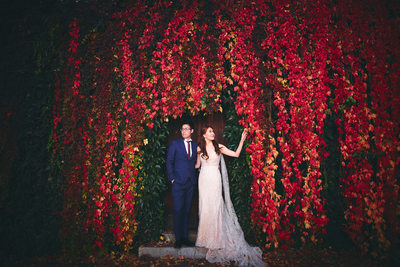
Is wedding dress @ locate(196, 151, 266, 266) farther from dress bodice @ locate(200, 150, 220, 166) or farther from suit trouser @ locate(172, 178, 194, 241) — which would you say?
suit trouser @ locate(172, 178, 194, 241)

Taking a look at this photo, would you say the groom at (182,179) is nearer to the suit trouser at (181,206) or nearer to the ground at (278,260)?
the suit trouser at (181,206)

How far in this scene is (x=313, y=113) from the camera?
373 centimetres

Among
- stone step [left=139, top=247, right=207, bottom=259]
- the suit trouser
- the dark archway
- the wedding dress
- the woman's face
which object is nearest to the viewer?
the wedding dress

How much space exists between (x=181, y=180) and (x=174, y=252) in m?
1.30

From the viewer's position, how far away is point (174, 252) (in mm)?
3734

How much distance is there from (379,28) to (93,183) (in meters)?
5.94

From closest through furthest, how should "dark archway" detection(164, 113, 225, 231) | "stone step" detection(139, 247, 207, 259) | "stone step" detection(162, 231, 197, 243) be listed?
"stone step" detection(139, 247, 207, 259) → "stone step" detection(162, 231, 197, 243) → "dark archway" detection(164, 113, 225, 231)

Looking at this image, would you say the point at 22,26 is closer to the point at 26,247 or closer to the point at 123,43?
the point at 123,43

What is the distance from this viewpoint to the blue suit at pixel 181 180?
3.78 meters

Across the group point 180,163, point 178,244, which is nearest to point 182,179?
point 180,163

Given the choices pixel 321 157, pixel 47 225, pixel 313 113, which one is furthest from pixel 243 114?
pixel 47 225

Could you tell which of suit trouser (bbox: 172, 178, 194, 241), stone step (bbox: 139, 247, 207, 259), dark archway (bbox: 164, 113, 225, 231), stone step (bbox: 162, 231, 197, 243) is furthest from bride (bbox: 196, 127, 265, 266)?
dark archway (bbox: 164, 113, 225, 231)

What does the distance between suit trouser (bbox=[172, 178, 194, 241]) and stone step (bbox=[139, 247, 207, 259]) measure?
210 millimetres

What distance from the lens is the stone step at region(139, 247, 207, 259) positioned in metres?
3.68
